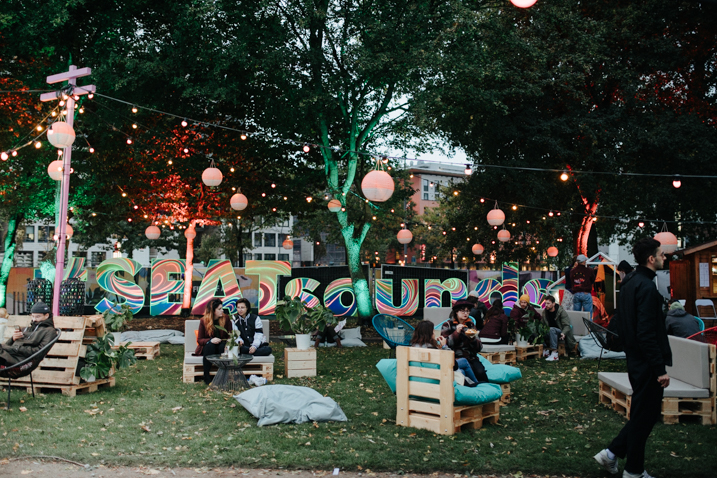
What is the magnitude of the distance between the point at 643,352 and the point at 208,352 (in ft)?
22.2

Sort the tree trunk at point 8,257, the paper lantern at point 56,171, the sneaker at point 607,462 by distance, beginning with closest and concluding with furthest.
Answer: the sneaker at point 607,462 → the paper lantern at point 56,171 → the tree trunk at point 8,257

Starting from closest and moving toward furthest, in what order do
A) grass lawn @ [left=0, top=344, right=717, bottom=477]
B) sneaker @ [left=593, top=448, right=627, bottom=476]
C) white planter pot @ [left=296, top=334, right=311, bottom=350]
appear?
1. sneaker @ [left=593, top=448, right=627, bottom=476]
2. grass lawn @ [left=0, top=344, right=717, bottom=477]
3. white planter pot @ [left=296, top=334, right=311, bottom=350]

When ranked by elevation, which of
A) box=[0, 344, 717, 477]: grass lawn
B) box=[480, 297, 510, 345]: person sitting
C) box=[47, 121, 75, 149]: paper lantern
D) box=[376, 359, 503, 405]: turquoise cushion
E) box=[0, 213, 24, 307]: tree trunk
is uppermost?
box=[47, 121, 75, 149]: paper lantern

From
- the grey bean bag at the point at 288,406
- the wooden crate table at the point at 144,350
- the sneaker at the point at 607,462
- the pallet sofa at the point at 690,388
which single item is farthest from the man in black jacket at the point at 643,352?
the wooden crate table at the point at 144,350

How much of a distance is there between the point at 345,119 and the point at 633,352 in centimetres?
1287

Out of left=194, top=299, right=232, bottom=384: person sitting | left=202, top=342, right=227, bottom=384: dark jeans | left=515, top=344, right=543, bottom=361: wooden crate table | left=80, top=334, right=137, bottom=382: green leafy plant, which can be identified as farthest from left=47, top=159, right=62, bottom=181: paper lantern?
left=515, top=344, right=543, bottom=361: wooden crate table

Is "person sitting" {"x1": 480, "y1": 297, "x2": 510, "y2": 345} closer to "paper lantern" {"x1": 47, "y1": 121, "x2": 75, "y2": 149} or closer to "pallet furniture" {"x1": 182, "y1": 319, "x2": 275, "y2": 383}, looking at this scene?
"pallet furniture" {"x1": 182, "y1": 319, "x2": 275, "y2": 383}

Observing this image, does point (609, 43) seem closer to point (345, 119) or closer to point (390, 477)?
point (345, 119)

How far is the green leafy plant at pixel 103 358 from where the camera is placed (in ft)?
28.7

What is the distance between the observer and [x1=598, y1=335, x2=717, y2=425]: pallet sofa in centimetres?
693

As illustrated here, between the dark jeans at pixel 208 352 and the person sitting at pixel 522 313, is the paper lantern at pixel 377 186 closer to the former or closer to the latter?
the dark jeans at pixel 208 352

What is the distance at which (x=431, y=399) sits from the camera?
670 cm

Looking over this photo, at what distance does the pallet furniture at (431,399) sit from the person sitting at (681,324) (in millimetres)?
4687

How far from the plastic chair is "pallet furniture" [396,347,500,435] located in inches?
142
